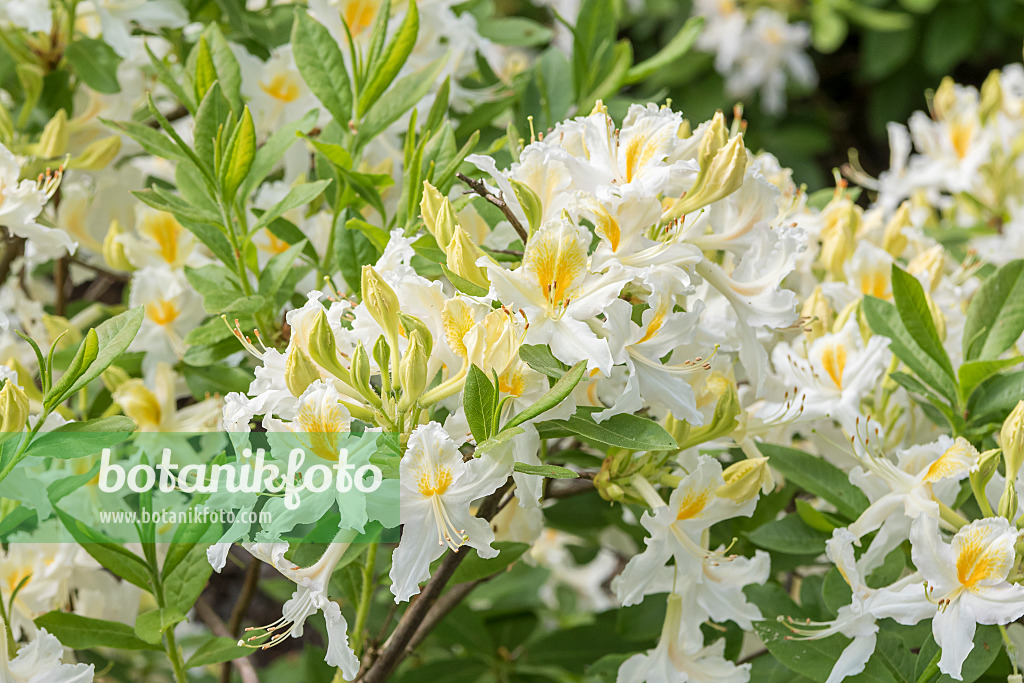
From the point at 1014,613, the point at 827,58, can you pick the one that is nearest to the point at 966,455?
the point at 1014,613

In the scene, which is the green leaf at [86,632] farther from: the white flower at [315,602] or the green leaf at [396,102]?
the green leaf at [396,102]

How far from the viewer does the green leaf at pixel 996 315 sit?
95 cm

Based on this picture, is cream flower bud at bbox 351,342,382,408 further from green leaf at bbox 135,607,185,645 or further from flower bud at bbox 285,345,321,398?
green leaf at bbox 135,607,185,645

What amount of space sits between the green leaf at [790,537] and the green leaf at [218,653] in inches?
19.6

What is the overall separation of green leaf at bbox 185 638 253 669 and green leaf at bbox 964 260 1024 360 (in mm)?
739

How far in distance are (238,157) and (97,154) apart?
0.37 meters

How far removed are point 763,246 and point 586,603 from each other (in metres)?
1.66

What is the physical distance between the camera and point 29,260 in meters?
1.15

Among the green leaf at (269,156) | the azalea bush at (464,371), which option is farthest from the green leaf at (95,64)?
the green leaf at (269,156)

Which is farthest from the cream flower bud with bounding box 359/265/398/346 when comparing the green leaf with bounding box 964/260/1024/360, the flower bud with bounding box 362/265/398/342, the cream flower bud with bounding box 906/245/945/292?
the cream flower bud with bounding box 906/245/945/292

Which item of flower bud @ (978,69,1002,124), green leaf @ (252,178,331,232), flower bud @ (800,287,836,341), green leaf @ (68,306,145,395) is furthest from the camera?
flower bud @ (978,69,1002,124)

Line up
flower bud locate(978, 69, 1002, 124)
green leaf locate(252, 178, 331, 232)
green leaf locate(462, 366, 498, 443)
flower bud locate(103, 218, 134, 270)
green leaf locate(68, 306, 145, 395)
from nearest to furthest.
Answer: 1. green leaf locate(462, 366, 498, 443)
2. green leaf locate(68, 306, 145, 395)
3. green leaf locate(252, 178, 331, 232)
4. flower bud locate(103, 218, 134, 270)
5. flower bud locate(978, 69, 1002, 124)

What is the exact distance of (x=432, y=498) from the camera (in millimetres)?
696

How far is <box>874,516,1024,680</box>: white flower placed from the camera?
757mm
